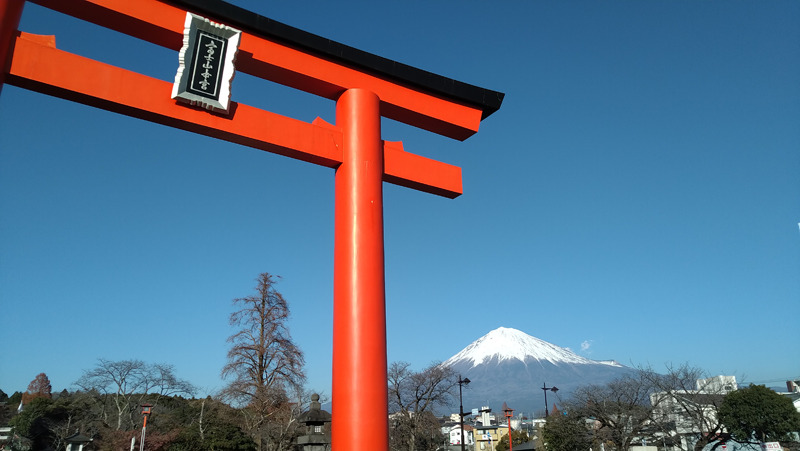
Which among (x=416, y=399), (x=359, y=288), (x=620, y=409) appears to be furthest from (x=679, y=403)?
(x=359, y=288)

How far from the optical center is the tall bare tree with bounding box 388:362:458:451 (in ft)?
83.9

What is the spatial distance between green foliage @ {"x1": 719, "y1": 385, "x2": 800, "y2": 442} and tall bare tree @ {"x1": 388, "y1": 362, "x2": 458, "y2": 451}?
1299 cm

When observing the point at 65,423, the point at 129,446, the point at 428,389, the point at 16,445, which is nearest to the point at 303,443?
the point at 129,446

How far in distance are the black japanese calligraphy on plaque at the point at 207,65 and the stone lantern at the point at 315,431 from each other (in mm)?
13921

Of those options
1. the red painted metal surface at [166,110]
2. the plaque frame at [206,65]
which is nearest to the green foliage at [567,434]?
the red painted metal surface at [166,110]

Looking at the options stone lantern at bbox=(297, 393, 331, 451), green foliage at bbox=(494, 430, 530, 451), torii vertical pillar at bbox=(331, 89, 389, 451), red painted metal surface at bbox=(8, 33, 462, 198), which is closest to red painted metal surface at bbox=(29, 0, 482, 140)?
torii vertical pillar at bbox=(331, 89, 389, 451)

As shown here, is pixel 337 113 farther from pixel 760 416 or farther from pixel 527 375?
pixel 527 375

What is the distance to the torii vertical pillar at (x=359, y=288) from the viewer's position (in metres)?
4.38

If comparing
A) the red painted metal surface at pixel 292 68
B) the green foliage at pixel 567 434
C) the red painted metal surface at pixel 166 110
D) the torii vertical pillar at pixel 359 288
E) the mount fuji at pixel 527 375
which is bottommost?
the green foliage at pixel 567 434

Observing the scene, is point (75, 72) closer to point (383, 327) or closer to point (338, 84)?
point (338, 84)

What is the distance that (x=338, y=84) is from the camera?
5.38 m

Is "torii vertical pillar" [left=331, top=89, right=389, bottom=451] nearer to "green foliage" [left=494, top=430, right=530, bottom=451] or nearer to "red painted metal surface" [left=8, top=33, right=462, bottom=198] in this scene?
"red painted metal surface" [left=8, top=33, right=462, bottom=198]

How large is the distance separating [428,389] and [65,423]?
1884 cm

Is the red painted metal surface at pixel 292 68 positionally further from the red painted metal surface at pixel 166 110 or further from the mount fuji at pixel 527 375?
the mount fuji at pixel 527 375
